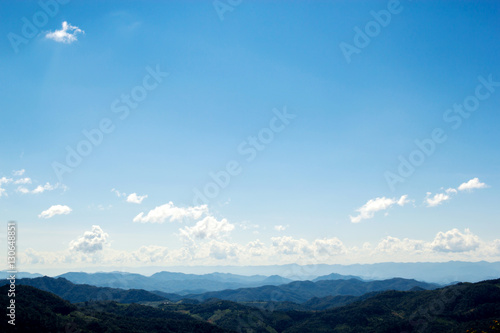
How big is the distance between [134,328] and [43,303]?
5738 cm

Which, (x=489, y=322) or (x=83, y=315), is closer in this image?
(x=489, y=322)

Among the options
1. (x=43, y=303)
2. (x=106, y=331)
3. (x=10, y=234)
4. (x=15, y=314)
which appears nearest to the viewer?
(x=10, y=234)

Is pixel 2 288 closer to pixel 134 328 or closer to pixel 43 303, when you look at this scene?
pixel 43 303

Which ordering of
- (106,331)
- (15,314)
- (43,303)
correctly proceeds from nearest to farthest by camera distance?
(15,314) → (106,331) → (43,303)

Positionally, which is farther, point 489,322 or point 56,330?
point 489,322

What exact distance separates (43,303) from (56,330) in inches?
1755

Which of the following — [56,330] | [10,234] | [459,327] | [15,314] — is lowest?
[459,327]

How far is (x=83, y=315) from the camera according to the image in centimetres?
19600

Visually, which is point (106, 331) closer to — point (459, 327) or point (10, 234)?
point (10, 234)

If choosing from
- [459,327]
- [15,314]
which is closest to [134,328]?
[15,314]

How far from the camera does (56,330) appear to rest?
154250mm

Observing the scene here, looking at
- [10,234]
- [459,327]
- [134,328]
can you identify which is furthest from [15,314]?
[459,327]

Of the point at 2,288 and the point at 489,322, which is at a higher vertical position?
the point at 2,288

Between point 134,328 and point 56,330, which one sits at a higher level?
point 56,330
